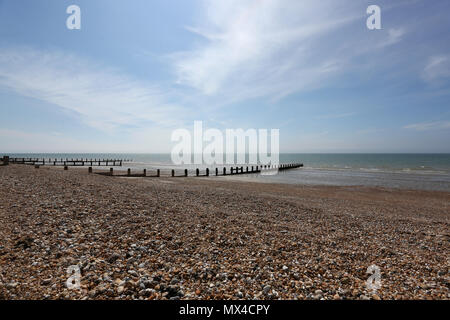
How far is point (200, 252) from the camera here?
5.46 meters

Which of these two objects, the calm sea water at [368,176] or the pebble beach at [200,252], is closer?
the pebble beach at [200,252]

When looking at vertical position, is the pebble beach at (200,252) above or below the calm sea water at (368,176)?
above

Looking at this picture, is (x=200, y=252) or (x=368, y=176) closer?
(x=200, y=252)

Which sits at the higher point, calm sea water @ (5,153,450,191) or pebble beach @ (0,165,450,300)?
pebble beach @ (0,165,450,300)

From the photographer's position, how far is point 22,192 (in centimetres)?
946

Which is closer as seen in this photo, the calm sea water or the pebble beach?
the pebble beach

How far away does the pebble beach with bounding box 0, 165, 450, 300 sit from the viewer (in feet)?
13.0

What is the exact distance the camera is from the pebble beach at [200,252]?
3976mm

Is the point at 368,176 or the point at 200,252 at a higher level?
the point at 200,252

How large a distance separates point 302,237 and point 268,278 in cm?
296
